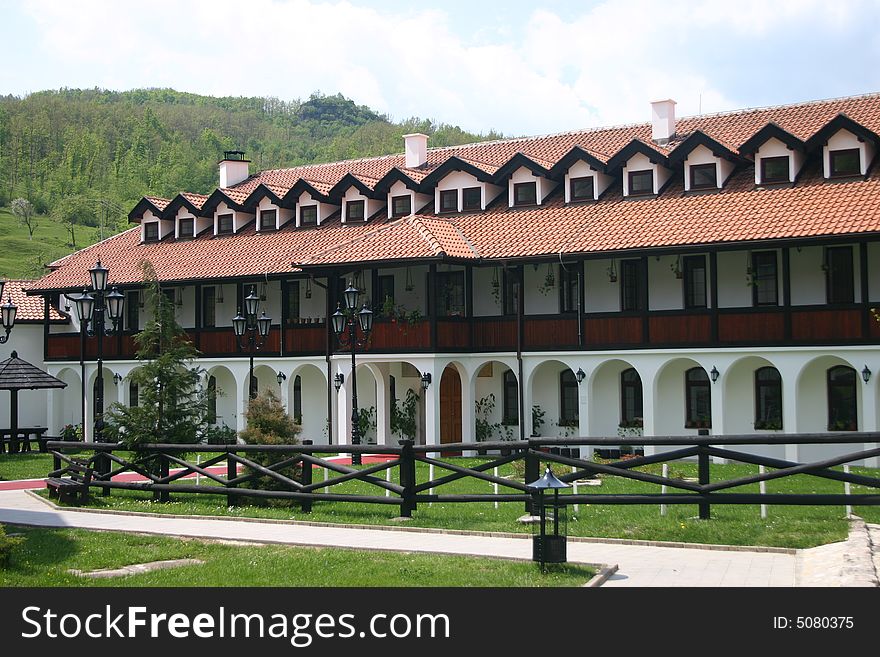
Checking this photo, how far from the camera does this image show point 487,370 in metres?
34.4

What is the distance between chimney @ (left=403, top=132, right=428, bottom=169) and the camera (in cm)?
3891

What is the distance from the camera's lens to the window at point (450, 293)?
34.1 m

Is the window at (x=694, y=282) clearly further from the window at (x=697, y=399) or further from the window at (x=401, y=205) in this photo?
the window at (x=401, y=205)

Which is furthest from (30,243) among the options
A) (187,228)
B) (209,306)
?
(209,306)

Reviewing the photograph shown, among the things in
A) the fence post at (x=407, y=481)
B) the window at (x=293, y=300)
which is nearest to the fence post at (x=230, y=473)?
the fence post at (x=407, y=481)

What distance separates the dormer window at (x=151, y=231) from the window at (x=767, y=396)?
78.7 feet

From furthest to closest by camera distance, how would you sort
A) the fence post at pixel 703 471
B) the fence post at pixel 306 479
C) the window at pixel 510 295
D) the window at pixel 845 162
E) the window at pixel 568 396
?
1. the window at pixel 568 396
2. the window at pixel 510 295
3. the window at pixel 845 162
4. the fence post at pixel 306 479
5. the fence post at pixel 703 471

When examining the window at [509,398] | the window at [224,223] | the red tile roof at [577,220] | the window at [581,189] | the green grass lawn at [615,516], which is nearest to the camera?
the green grass lawn at [615,516]

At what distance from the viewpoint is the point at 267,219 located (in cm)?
4059

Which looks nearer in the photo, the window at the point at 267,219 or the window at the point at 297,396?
the window at the point at 297,396

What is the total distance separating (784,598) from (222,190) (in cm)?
3424

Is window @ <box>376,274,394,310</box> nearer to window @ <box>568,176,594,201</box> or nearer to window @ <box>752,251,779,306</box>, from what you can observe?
window @ <box>568,176,594,201</box>

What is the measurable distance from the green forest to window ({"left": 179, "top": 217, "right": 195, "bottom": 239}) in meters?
37.1

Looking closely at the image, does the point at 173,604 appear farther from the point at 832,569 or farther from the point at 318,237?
the point at 318,237
